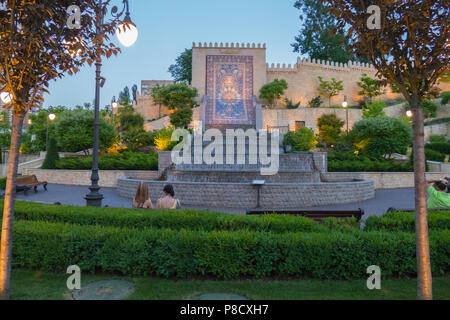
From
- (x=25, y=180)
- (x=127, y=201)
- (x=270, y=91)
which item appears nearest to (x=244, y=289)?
(x=127, y=201)

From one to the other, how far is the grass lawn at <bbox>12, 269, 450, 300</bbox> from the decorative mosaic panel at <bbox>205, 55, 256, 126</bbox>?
22.4m

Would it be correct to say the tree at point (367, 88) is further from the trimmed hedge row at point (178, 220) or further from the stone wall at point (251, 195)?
the trimmed hedge row at point (178, 220)

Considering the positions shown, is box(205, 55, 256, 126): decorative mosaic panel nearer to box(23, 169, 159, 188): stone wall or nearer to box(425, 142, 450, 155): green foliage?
box(23, 169, 159, 188): stone wall

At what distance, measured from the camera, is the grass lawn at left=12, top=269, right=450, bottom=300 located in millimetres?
2811

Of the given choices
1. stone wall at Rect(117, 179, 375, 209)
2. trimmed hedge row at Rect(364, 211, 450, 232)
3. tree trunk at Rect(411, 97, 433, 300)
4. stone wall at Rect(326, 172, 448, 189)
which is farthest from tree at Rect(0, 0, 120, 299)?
stone wall at Rect(326, 172, 448, 189)

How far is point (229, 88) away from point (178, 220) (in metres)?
23.9

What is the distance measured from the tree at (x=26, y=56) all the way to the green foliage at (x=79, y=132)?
15.7 m

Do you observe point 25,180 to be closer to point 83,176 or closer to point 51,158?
point 83,176

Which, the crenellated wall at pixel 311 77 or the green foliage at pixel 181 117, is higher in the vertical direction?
the crenellated wall at pixel 311 77

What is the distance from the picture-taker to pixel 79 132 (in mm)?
17391

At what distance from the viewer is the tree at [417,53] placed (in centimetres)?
241

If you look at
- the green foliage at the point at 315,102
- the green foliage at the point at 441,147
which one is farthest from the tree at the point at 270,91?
the green foliage at the point at 441,147
